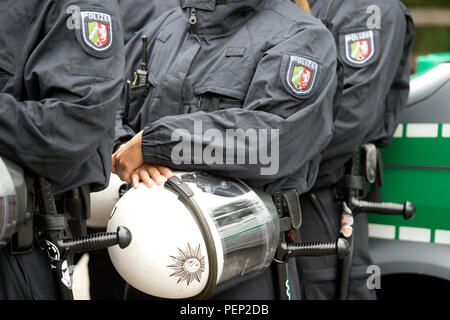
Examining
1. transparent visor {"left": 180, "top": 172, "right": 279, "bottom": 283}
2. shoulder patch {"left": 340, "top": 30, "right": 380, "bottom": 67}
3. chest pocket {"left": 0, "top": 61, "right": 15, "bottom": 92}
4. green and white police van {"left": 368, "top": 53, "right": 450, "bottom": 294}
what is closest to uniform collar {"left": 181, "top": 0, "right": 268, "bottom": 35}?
shoulder patch {"left": 340, "top": 30, "right": 380, "bottom": 67}

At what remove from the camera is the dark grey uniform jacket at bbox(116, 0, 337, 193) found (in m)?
2.11

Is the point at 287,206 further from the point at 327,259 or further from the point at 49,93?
the point at 49,93

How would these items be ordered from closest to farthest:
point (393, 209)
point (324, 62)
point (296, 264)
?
point (324, 62)
point (393, 209)
point (296, 264)

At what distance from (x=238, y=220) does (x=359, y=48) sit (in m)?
1.02

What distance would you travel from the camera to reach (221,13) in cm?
230

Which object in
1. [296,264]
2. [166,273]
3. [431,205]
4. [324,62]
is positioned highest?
[324,62]

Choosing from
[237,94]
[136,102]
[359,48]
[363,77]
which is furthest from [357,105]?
[136,102]

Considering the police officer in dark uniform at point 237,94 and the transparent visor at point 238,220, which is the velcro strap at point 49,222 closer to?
the police officer in dark uniform at point 237,94

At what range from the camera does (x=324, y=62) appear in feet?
7.36

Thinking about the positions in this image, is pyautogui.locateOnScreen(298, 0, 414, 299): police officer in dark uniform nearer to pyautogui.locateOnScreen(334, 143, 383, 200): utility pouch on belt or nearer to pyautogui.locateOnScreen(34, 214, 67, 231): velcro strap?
pyautogui.locateOnScreen(334, 143, 383, 200): utility pouch on belt

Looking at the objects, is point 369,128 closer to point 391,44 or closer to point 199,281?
point 391,44

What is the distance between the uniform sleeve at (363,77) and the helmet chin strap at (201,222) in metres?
0.84
